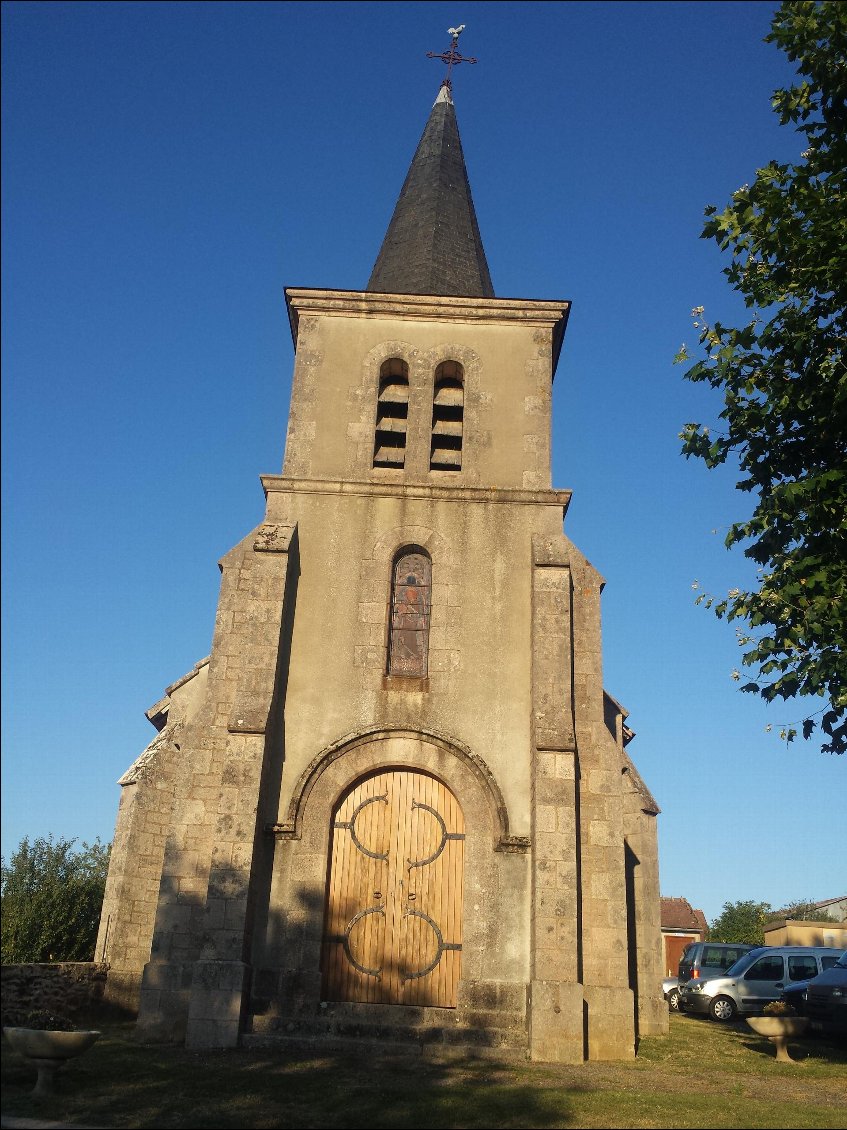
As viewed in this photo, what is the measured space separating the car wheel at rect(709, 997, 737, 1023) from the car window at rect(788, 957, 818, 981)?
4.10ft

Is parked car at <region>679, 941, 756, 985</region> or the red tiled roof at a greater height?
the red tiled roof

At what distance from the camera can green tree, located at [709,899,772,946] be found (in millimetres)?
49938

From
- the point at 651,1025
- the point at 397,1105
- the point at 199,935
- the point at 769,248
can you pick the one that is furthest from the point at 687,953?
the point at 769,248

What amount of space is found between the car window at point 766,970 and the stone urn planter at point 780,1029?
706cm

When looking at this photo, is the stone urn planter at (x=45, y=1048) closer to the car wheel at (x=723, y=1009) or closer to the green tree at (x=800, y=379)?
the green tree at (x=800, y=379)

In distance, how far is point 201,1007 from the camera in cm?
1130

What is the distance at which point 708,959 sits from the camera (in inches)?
811

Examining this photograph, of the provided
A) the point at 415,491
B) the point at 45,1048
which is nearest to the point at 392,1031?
the point at 45,1048

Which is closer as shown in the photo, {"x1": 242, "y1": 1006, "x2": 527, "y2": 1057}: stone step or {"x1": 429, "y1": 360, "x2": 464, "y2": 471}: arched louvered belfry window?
{"x1": 242, "y1": 1006, "x2": 527, "y2": 1057}: stone step

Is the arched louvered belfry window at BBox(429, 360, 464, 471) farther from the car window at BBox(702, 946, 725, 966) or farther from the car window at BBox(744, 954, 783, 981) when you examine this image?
the car window at BBox(702, 946, 725, 966)

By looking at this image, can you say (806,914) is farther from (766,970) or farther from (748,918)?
(766,970)

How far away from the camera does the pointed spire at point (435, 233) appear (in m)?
17.5

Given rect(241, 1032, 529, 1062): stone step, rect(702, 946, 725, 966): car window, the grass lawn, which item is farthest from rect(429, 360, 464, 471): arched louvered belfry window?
rect(702, 946, 725, 966): car window

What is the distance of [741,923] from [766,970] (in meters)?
37.0
